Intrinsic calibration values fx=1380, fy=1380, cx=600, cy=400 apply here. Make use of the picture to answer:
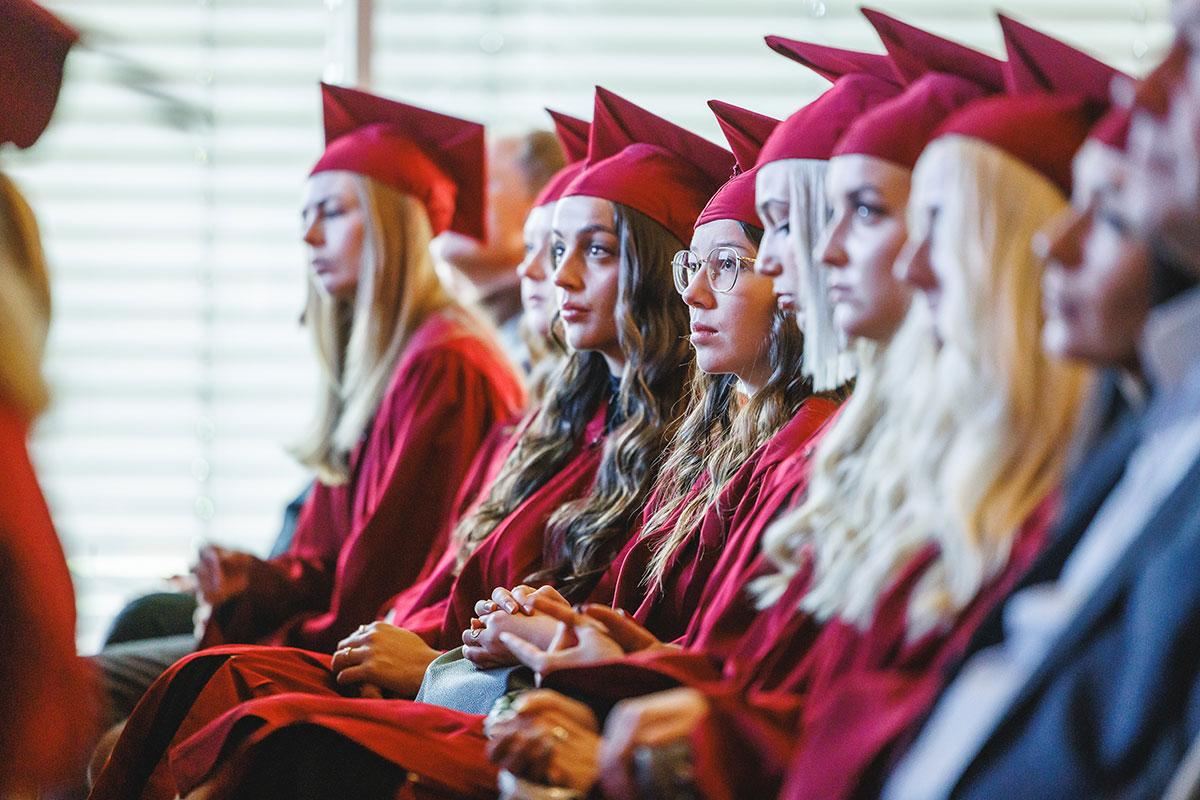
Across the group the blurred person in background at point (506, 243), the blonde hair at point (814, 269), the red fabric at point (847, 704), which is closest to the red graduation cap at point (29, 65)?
the blonde hair at point (814, 269)

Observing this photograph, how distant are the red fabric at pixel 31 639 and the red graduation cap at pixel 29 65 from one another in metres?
0.66

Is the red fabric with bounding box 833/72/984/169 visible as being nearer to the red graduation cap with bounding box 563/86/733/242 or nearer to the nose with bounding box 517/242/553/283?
the red graduation cap with bounding box 563/86/733/242

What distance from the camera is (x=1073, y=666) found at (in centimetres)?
135

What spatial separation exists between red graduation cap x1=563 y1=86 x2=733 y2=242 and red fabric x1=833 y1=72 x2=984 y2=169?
978mm

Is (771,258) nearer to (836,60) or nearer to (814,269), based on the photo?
(814,269)

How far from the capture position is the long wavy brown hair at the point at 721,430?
7.68 ft

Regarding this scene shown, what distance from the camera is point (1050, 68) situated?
5.20 feet

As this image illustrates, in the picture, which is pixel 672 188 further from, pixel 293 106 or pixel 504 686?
pixel 293 106

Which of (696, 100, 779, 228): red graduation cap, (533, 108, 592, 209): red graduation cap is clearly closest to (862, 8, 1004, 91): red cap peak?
(696, 100, 779, 228): red graduation cap

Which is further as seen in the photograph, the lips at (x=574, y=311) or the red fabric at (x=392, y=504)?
the red fabric at (x=392, y=504)

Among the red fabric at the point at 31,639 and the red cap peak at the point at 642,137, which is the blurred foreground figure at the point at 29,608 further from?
the red cap peak at the point at 642,137

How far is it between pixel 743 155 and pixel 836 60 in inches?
17.6

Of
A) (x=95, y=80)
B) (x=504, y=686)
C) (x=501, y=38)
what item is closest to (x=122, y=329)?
(x=95, y=80)

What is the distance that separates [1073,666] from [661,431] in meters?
1.44
